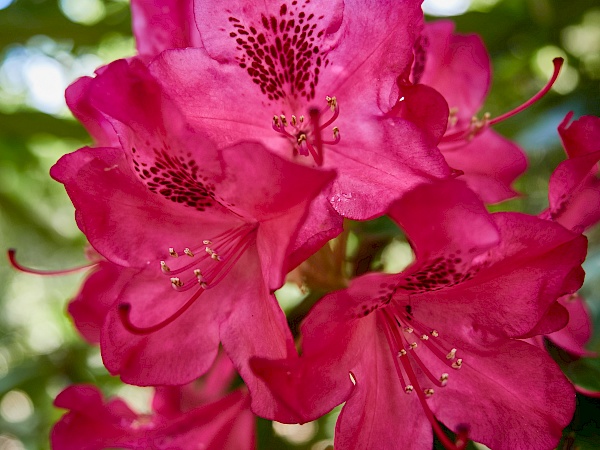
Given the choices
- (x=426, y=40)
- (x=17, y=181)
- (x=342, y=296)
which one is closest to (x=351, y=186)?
(x=342, y=296)

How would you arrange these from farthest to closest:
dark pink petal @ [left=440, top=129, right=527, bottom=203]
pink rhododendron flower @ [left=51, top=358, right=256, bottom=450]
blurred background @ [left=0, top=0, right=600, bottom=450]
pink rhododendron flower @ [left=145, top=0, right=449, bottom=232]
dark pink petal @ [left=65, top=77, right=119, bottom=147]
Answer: blurred background @ [left=0, top=0, right=600, bottom=450]
dark pink petal @ [left=440, top=129, right=527, bottom=203]
pink rhododendron flower @ [left=51, top=358, right=256, bottom=450]
dark pink petal @ [left=65, top=77, right=119, bottom=147]
pink rhododendron flower @ [left=145, top=0, right=449, bottom=232]

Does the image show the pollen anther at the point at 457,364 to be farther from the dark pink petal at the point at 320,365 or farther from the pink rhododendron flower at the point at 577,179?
the pink rhododendron flower at the point at 577,179

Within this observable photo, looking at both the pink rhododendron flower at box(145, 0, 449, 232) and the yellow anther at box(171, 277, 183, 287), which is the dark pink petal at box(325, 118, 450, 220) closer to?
the pink rhododendron flower at box(145, 0, 449, 232)

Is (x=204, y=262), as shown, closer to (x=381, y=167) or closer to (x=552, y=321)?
(x=381, y=167)

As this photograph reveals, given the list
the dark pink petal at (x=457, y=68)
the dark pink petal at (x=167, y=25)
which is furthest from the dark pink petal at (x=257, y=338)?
the dark pink petal at (x=457, y=68)

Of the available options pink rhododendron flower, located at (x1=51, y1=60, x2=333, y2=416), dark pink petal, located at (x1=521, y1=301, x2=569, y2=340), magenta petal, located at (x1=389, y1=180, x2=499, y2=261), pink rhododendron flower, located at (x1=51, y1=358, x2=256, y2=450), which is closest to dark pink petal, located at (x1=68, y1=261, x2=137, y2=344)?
pink rhododendron flower, located at (x1=51, y1=60, x2=333, y2=416)

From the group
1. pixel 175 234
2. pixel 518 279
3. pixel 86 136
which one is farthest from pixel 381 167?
pixel 86 136
